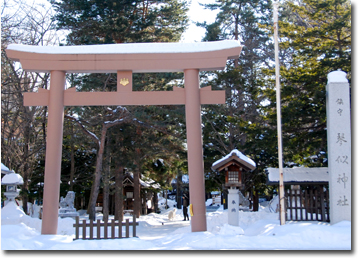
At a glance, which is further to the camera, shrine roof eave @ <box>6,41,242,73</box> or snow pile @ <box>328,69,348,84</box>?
shrine roof eave @ <box>6,41,242,73</box>

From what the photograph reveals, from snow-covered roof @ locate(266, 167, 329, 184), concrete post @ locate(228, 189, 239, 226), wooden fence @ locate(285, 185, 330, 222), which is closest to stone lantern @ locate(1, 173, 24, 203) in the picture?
concrete post @ locate(228, 189, 239, 226)

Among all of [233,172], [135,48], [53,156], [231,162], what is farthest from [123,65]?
[233,172]

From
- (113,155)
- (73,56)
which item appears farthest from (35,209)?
(73,56)

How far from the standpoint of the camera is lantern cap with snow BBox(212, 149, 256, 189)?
12461 mm

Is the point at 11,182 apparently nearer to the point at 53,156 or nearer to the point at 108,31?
the point at 53,156

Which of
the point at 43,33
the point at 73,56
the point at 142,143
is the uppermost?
the point at 43,33

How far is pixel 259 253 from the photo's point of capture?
8.74 meters

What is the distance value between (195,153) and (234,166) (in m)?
1.91

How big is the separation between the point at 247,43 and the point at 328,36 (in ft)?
28.5

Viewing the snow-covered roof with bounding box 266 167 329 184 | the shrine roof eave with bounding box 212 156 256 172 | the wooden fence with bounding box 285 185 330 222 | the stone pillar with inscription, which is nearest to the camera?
the stone pillar with inscription

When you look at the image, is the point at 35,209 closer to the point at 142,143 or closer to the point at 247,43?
the point at 142,143

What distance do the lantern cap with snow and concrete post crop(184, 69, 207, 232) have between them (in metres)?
1.29

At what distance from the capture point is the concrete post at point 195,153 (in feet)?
37.2

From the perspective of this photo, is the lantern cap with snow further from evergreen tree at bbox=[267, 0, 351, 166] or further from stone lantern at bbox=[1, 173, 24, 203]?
stone lantern at bbox=[1, 173, 24, 203]
